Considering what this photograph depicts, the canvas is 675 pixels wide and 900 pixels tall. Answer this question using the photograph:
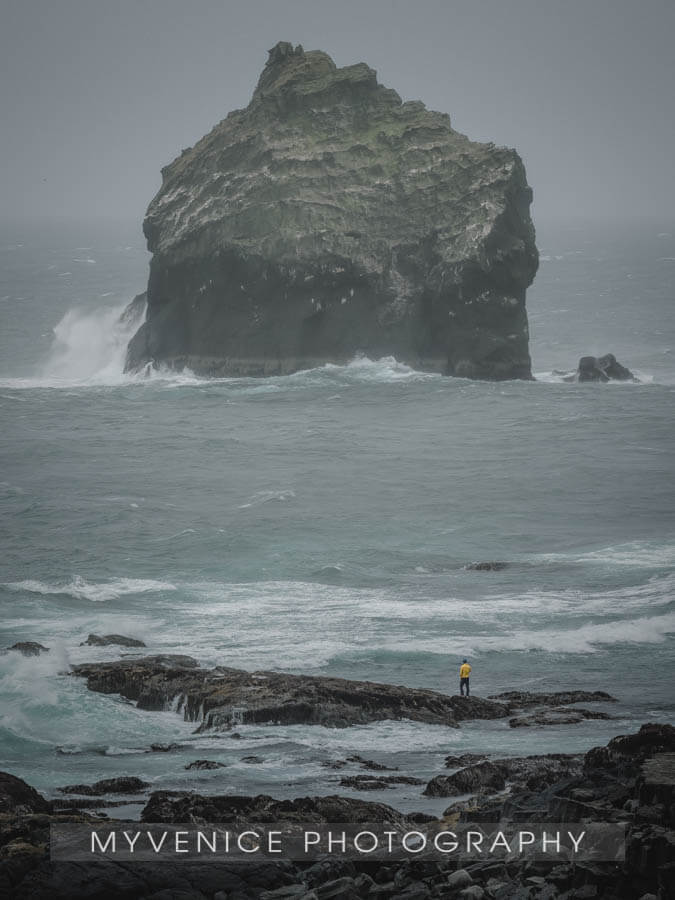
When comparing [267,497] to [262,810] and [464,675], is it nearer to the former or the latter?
[464,675]

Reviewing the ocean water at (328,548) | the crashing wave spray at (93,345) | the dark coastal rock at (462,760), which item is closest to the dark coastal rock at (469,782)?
the ocean water at (328,548)

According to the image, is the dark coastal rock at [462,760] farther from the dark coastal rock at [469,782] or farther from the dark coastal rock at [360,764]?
the dark coastal rock at [469,782]

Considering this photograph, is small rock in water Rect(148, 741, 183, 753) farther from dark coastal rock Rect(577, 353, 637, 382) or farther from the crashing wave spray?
the crashing wave spray

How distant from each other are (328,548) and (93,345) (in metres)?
53.3

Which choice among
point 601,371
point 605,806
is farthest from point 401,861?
point 601,371

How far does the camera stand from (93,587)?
4578 cm

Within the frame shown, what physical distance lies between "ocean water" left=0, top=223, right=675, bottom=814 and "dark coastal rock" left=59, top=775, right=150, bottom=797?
0.50m

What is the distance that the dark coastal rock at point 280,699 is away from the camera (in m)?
31.8

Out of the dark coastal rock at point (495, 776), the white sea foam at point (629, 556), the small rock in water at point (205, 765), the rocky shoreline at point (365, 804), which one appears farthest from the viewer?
the white sea foam at point (629, 556)

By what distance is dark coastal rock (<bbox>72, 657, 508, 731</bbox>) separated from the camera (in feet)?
104

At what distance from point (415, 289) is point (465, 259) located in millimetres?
4367

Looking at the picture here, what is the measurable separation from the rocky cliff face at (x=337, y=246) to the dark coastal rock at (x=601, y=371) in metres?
5.25

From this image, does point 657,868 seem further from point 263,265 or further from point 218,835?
point 263,265

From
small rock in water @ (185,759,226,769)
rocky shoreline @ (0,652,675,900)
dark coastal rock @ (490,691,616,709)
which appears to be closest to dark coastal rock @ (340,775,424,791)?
rocky shoreline @ (0,652,675,900)
